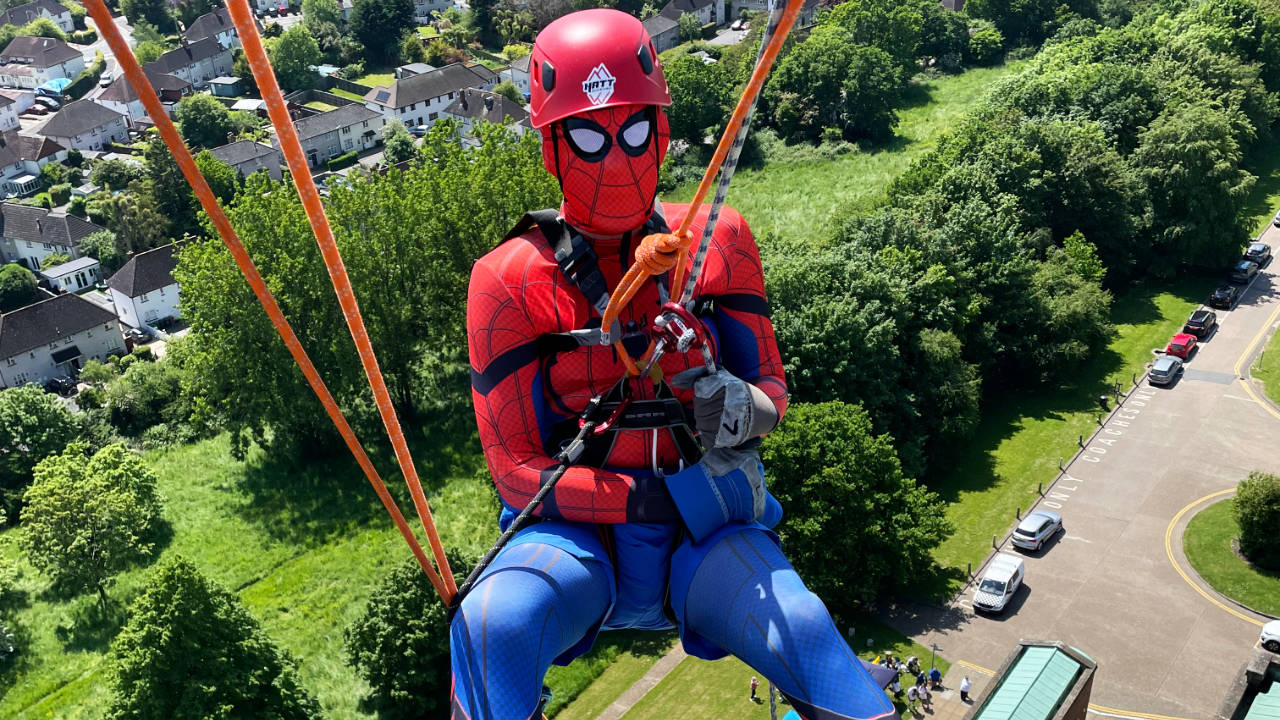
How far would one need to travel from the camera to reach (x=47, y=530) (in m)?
38.8

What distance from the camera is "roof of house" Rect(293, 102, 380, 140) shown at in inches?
3775

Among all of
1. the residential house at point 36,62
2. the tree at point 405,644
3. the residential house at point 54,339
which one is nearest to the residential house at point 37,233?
the residential house at point 54,339

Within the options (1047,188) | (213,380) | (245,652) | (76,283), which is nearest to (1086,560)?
(1047,188)

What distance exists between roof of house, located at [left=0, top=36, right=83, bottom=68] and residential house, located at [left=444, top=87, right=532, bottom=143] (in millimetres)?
54328

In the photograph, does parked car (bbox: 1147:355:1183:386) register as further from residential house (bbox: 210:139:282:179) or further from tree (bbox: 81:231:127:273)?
tree (bbox: 81:231:127:273)

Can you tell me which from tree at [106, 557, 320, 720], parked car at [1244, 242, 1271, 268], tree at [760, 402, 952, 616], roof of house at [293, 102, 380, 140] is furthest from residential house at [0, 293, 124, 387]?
parked car at [1244, 242, 1271, 268]

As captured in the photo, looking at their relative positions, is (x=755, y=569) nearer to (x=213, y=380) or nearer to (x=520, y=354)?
(x=520, y=354)

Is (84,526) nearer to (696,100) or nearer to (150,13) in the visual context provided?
(696,100)

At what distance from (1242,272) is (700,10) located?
77067mm

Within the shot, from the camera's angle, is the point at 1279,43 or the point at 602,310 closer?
the point at 602,310

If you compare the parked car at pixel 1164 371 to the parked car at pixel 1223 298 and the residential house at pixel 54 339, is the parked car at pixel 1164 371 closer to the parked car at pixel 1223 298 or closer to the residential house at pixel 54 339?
the parked car at pixel 1223 298

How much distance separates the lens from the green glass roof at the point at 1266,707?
21.1 meters

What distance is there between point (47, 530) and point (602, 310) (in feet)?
114

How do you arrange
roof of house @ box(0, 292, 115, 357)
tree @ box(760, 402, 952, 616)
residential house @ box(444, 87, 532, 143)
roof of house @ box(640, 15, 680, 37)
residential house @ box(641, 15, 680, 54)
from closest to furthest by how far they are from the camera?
tree @ box(760, 402, 952, 616), roof of house @ box(0, 292, 115, 357), residential house @ box(444, 87, 532, 143), roof of house @ box(640, 15, 680, 37), residential house @ box(641, 15, 680, 54)
